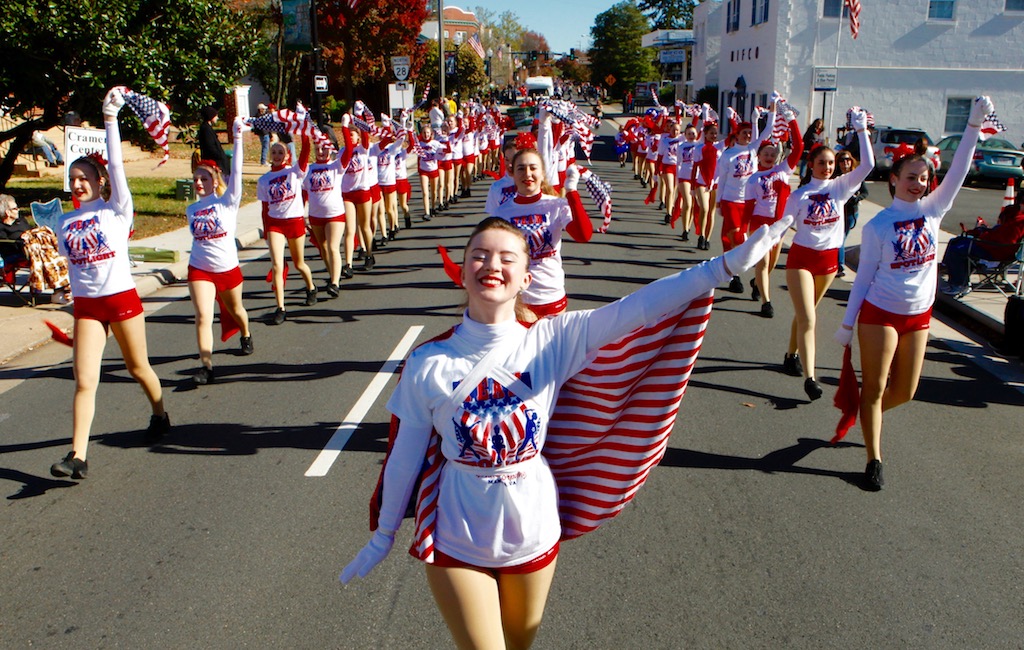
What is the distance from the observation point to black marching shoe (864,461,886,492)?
5.27 meters

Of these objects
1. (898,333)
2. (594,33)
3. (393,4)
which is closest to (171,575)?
(898,333)

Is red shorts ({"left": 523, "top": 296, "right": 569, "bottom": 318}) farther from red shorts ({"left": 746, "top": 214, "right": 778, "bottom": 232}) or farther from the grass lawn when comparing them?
the grass lawn

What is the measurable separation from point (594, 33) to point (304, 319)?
112 metres

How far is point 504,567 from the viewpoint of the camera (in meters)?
2.76

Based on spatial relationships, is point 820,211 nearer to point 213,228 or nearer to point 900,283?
point 900,283

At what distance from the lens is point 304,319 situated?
9820mm

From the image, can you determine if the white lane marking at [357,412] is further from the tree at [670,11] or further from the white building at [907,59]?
the tree at [670,11]

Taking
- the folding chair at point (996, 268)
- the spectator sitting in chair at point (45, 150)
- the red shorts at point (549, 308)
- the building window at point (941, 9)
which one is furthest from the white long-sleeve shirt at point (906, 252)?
the building window at point (941, 9)

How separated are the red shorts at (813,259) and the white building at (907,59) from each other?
94.7 ft

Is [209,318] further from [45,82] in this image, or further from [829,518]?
[45,82]

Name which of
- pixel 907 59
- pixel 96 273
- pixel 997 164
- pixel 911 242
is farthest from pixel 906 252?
pixel 907 59

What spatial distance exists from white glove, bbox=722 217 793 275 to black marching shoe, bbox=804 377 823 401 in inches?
190

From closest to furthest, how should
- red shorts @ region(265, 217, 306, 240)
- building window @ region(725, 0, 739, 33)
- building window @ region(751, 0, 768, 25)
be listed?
red shorts @ region(265, 217, 306, 240), building window @ region(751, 0, 768, 25), building window @ region(725, 0, 739, 33)

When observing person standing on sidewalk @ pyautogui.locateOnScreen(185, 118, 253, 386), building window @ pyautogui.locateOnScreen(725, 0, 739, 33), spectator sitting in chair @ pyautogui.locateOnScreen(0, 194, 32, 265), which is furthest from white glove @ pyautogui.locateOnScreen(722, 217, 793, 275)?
building window @ pyautogui.locateOnScreen(725, 0, 739, 33)
